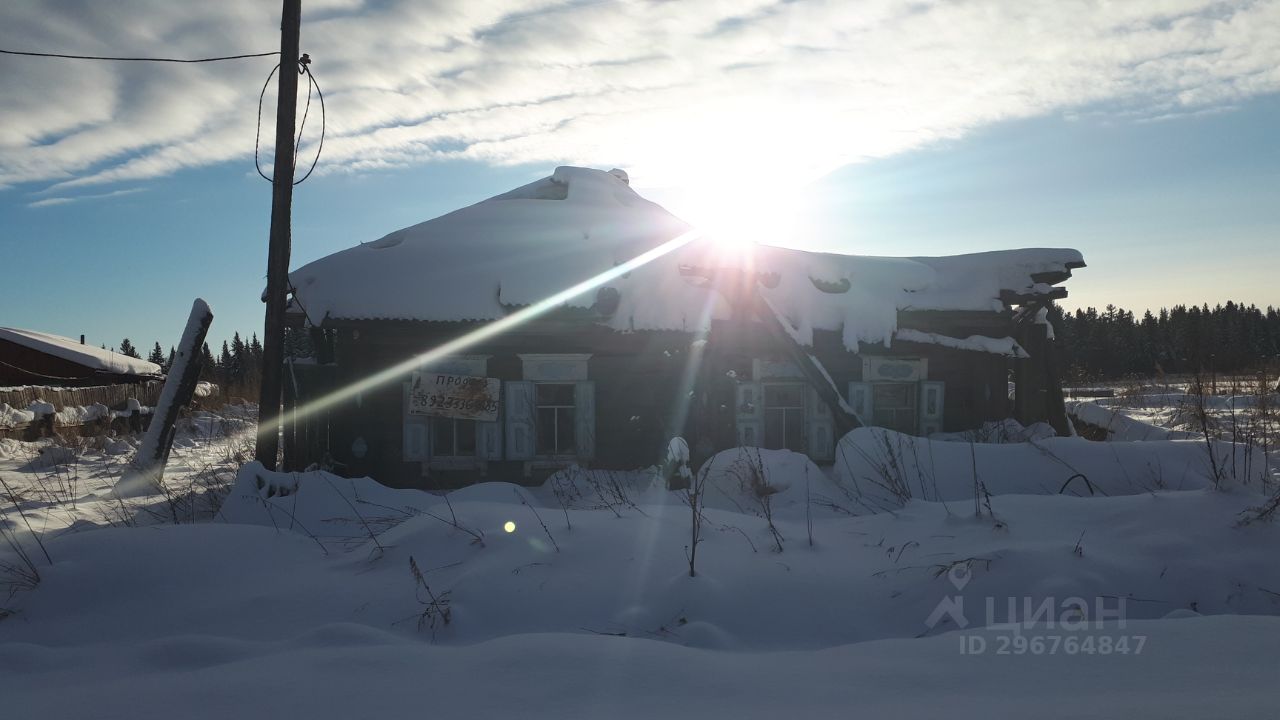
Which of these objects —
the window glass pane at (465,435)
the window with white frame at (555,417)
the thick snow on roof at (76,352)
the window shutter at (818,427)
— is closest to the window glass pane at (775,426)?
the window shutter at (818,427)

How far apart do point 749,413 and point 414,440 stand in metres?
4.74

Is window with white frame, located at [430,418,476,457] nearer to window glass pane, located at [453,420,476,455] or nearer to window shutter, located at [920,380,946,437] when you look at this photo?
window glass pane, located at [453,420,476,455]

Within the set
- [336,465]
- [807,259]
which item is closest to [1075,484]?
[807,259]

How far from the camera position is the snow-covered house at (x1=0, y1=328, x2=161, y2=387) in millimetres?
21588

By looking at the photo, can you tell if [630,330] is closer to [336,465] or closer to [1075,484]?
[336,465]

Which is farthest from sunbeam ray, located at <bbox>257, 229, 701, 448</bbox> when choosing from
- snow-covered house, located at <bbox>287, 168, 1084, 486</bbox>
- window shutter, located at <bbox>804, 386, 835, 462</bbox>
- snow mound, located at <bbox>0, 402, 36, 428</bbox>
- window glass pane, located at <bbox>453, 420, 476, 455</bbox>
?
snow mound, located at <bbox>0, 402, 36, 428</bbox>

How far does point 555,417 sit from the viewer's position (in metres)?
9.62

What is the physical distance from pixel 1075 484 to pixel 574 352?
6071 millimetres

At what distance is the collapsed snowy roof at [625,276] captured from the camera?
912 centimetres

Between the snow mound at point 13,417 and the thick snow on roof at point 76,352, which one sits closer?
the snow mound at point 13,417

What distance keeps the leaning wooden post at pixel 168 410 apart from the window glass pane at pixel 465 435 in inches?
131

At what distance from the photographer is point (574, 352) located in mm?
9547

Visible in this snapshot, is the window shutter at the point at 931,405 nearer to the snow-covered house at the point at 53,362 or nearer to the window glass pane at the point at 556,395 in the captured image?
the window glass pane at the point at 556,395

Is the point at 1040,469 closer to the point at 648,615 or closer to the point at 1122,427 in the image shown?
the point at 648,615
